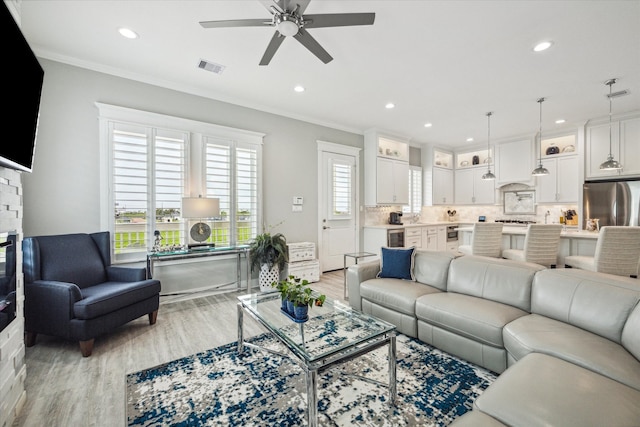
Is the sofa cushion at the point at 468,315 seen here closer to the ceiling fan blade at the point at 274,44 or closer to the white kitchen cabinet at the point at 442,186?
the ceiling fan blade at the point at 274,44

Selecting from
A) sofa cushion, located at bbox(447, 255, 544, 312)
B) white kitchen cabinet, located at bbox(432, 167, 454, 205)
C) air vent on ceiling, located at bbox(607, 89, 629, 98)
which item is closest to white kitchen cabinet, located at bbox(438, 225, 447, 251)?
white kitchen cabinet, located at bbox(432, 167, 454, 205)

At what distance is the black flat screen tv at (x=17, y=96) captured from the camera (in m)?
1.51

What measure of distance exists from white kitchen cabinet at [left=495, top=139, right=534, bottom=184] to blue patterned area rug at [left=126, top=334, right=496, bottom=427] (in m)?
5.60

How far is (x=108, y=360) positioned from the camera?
7.73 feet

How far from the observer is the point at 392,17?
8.18ft

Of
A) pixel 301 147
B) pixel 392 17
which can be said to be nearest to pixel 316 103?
pixel 301 147

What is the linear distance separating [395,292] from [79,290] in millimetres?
2991

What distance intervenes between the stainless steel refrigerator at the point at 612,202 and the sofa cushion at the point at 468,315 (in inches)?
173

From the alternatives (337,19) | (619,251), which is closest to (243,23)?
(337,19)

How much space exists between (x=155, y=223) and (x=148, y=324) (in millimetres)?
1309

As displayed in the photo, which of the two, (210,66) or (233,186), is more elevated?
(210,66)

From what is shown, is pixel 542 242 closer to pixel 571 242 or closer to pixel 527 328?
pixel 571 242

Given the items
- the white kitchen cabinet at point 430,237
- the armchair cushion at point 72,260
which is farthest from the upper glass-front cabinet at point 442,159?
the armchair cushion at point 72,260

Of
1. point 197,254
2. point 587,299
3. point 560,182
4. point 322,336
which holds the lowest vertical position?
point 322,336
